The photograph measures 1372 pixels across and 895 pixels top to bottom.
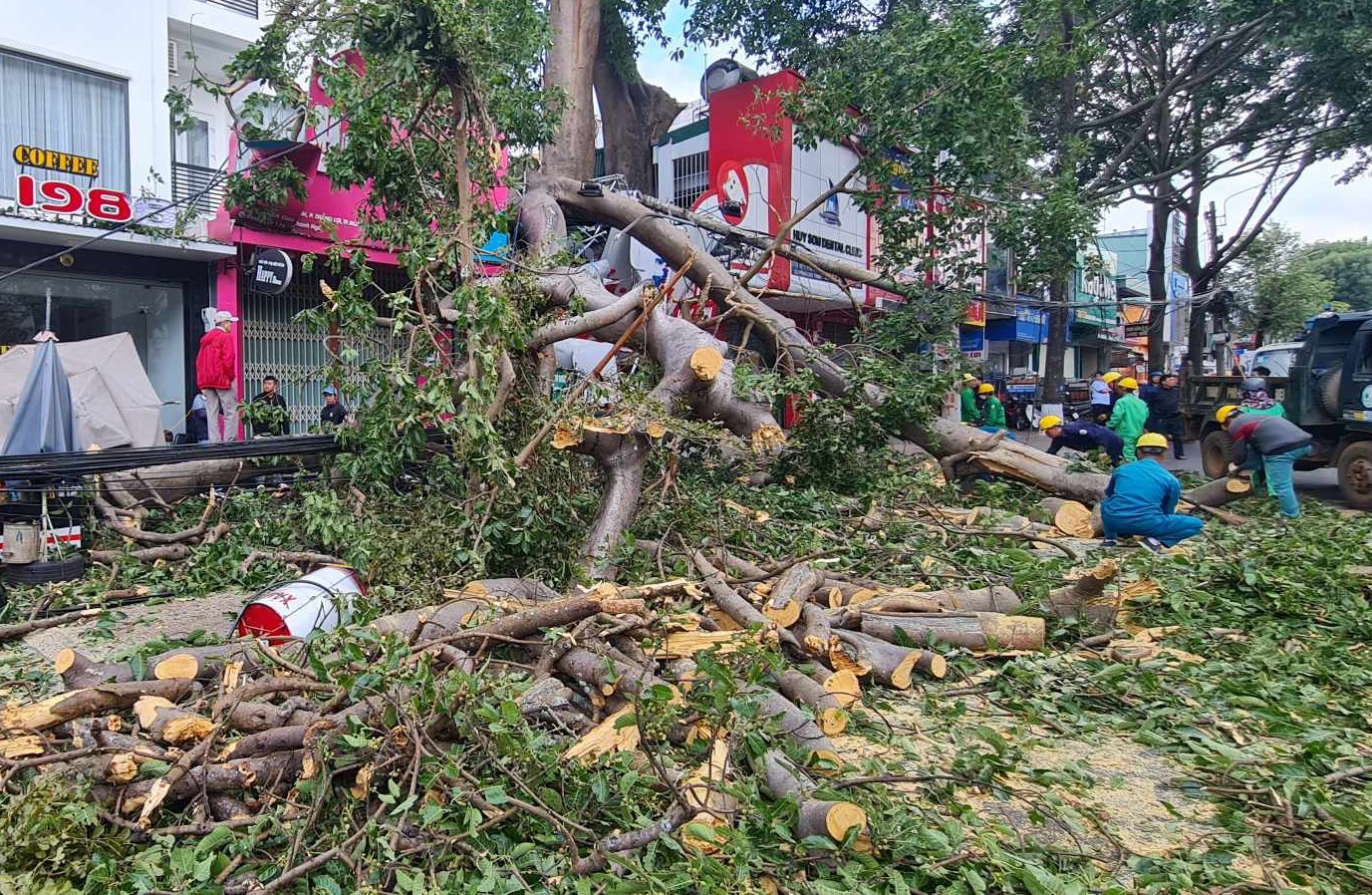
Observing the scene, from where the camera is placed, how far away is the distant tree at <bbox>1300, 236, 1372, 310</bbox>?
47781mm

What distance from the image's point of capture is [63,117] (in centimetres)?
1191

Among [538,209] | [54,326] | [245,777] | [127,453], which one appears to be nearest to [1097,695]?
[245,777]

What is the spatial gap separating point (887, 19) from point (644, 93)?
16.0 ft

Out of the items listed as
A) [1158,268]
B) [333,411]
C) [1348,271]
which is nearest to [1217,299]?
[1158,268]

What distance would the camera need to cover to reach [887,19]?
15000 millimetres

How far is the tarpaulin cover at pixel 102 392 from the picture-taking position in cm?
820

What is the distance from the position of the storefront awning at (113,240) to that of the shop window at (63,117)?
45.8 inches

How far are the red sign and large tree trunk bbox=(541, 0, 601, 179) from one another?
17.8 feet

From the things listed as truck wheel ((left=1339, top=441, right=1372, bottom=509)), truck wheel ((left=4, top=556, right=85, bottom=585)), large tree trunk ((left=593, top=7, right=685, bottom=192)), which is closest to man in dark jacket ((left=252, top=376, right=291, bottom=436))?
truck wheel ((left=4, top=556, right=85, bottom=585))

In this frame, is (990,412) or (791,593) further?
(990,412)

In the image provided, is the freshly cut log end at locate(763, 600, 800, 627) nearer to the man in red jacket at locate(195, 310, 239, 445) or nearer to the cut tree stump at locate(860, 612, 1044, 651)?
the cut tree stump at locate(860, 612, 1044, 651)

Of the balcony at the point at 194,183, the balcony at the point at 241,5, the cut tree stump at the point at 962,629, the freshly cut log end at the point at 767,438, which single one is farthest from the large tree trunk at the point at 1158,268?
the balcony at the point at 194,183

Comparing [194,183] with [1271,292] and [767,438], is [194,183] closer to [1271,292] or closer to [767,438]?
[767,438]

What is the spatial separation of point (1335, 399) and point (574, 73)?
→ 10.2 metres
